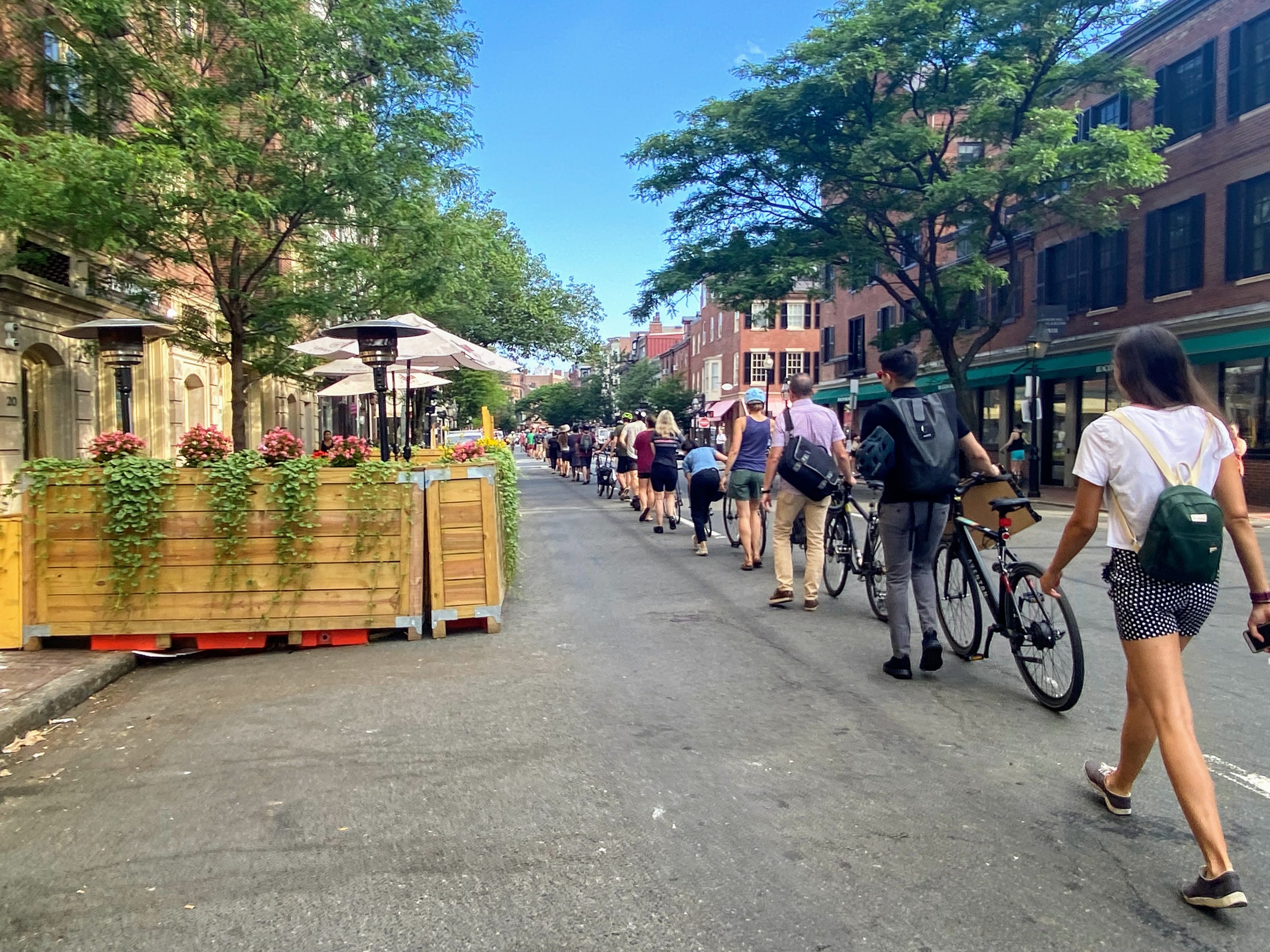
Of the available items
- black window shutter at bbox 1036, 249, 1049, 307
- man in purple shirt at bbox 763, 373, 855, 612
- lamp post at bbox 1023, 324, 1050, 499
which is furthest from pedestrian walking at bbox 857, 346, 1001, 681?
black window shutter at bbox 1036, 249, 1049, 307

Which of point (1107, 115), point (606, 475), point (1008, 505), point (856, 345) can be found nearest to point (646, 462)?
point (606, 475)

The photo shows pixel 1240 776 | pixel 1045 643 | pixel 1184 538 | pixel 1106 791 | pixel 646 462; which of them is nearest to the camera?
pixel 1184 538

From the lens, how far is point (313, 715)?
5.00 meters

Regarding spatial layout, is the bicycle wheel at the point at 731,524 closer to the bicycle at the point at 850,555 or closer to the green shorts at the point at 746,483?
the green shorts at the point at 746,483

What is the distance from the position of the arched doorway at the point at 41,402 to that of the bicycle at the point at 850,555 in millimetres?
11520

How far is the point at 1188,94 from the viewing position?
21.7m

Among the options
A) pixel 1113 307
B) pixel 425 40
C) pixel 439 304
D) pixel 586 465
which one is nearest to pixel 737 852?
pixel 425 40

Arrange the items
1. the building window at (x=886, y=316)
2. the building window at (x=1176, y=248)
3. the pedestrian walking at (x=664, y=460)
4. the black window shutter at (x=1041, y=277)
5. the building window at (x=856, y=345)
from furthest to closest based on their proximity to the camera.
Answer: the building window at (x=856, y=345) → the building window at (x=886, y=316) → the black window shutter at (x=1041, y=277) → the building window at (x=1176, y=248) → the pedestrian walking at (x=664, y=460)

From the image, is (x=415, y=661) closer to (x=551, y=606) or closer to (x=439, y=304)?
(x=551, y=606)

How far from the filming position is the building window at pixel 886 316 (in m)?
38.1

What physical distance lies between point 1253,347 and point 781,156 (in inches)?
412

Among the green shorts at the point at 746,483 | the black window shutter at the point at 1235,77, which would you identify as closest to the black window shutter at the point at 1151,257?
the black window shutter at the point at 1235,77

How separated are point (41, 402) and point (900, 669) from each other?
1379cm

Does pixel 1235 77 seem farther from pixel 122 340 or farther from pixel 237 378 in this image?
pixel 122 340
